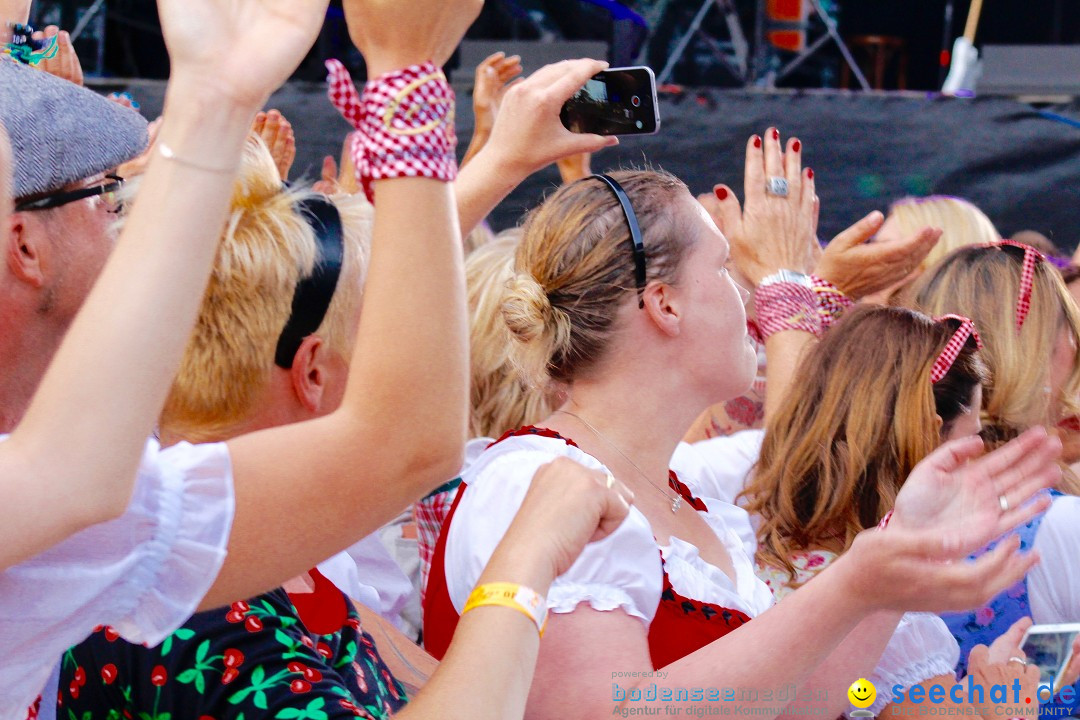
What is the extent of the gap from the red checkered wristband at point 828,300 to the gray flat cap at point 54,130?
162 cm

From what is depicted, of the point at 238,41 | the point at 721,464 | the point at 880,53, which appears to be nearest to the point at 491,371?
the point at 721,464

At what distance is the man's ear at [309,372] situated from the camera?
54.6 inches

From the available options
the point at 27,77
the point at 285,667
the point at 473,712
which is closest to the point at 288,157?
the point at 27,77

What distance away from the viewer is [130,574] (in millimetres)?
861

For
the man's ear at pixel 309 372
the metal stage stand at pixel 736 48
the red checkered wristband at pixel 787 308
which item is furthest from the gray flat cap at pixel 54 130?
the metal stage stand at pixel 736 48

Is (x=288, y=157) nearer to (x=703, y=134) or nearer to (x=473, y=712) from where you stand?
(x=703, y=134)

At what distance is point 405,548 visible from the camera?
2.35m

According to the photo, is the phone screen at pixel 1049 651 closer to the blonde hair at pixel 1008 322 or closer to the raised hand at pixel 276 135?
the blonde hair at pixel 1008 322

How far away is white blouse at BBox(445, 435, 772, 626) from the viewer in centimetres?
136

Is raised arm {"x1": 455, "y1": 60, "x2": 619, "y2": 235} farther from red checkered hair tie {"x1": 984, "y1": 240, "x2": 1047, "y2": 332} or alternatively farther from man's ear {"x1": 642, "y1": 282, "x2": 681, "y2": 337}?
red checkered hair tie {"x1": 984, "y1": 240, "x2": 1047, "y2": 332}

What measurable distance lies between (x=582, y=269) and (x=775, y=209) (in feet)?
2.83

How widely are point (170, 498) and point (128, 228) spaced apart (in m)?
0.23

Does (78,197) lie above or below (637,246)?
above

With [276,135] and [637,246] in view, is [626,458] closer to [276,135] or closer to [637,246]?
[637,246]
